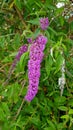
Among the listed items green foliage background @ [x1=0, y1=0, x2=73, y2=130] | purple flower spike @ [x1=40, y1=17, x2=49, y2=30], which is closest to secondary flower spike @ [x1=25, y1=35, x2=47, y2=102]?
purple flower spike @ [x1=40, y1=17, x2=49, y2=30]

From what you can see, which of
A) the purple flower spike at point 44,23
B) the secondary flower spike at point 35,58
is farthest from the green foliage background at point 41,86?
the secondary flower spike at point 35,58

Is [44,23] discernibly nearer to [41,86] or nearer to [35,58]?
[35,58]

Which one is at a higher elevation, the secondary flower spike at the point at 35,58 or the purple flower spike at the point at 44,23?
the purple flower spike at the point at 44,23

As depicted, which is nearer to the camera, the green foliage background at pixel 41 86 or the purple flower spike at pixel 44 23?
the purple flower spike at pixel 44 23

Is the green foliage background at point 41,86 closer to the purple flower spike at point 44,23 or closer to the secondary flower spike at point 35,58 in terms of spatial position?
the purple flower spike at point 44,23

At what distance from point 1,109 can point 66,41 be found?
1.52ft

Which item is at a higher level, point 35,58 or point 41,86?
point 35,58

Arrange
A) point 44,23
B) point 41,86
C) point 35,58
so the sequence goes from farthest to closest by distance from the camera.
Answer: point 41,86
point 44,23
point 35,58

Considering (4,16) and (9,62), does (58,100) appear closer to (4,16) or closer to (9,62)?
(9,62)

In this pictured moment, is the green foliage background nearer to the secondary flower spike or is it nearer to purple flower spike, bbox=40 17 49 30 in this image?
purple flower spike, bbox=40 17 49 30

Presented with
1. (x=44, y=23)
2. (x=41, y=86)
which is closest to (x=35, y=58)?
(x=44, y=23)

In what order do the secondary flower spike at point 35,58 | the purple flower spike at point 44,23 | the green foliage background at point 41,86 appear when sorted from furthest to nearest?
1. the green foliage background at point 41,86
2. the purple flower spike at point 44,23
3. the secondary flower spike at point 35,58

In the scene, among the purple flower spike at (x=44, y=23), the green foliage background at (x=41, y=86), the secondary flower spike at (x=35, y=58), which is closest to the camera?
the secondary flower spike at (x=35, y=58)

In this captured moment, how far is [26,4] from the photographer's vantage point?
183 cm
